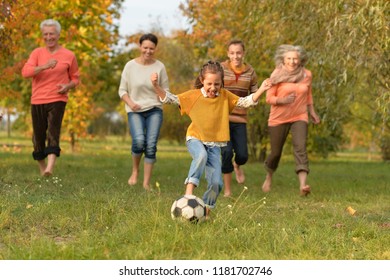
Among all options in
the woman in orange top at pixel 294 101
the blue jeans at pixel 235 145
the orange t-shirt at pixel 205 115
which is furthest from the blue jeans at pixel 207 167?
the woman in orange top at pixel 294 101

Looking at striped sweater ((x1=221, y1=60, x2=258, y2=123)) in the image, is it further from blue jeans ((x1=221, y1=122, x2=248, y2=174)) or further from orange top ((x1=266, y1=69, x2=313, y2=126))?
orange top ((x1=266, y1=69, x2=313, y2=126))

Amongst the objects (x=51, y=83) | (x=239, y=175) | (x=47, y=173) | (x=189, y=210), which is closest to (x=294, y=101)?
(x=239, y=175)

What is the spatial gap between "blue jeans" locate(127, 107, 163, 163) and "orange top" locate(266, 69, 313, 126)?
159 cm

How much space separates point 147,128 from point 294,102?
210 centimetres

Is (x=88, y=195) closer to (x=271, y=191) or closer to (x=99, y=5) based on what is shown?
(x=271, y=191)

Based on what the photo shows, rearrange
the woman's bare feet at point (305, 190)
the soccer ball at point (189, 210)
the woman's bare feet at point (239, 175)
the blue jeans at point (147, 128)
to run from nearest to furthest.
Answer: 1. the soccer ball at point (189, 210)
2. the woman's bare feet at point (305, 190)
3. the blue jeans at point (147, 128)
4. the woman's bare feet at point (239, 175)

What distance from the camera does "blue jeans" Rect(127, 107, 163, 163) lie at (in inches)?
378

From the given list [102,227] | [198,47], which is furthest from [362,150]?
[102,227]

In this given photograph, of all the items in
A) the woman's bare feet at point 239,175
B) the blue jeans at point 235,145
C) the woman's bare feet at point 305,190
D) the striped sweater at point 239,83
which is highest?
the striped sweater at point 239,83

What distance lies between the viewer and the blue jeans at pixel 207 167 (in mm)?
6625

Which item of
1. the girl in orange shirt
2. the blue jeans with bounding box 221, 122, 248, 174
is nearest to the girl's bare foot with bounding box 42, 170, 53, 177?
the blue jeans with bounding box 221, 122, 248, 174

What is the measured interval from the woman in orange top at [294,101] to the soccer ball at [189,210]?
369cm

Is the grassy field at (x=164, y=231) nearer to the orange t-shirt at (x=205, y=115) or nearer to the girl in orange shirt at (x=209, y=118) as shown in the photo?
the girl in orange shirt at (x=209, y=118)

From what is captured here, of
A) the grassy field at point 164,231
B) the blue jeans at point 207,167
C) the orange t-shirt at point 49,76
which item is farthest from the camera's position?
the orange t-shirt at point 49,76
